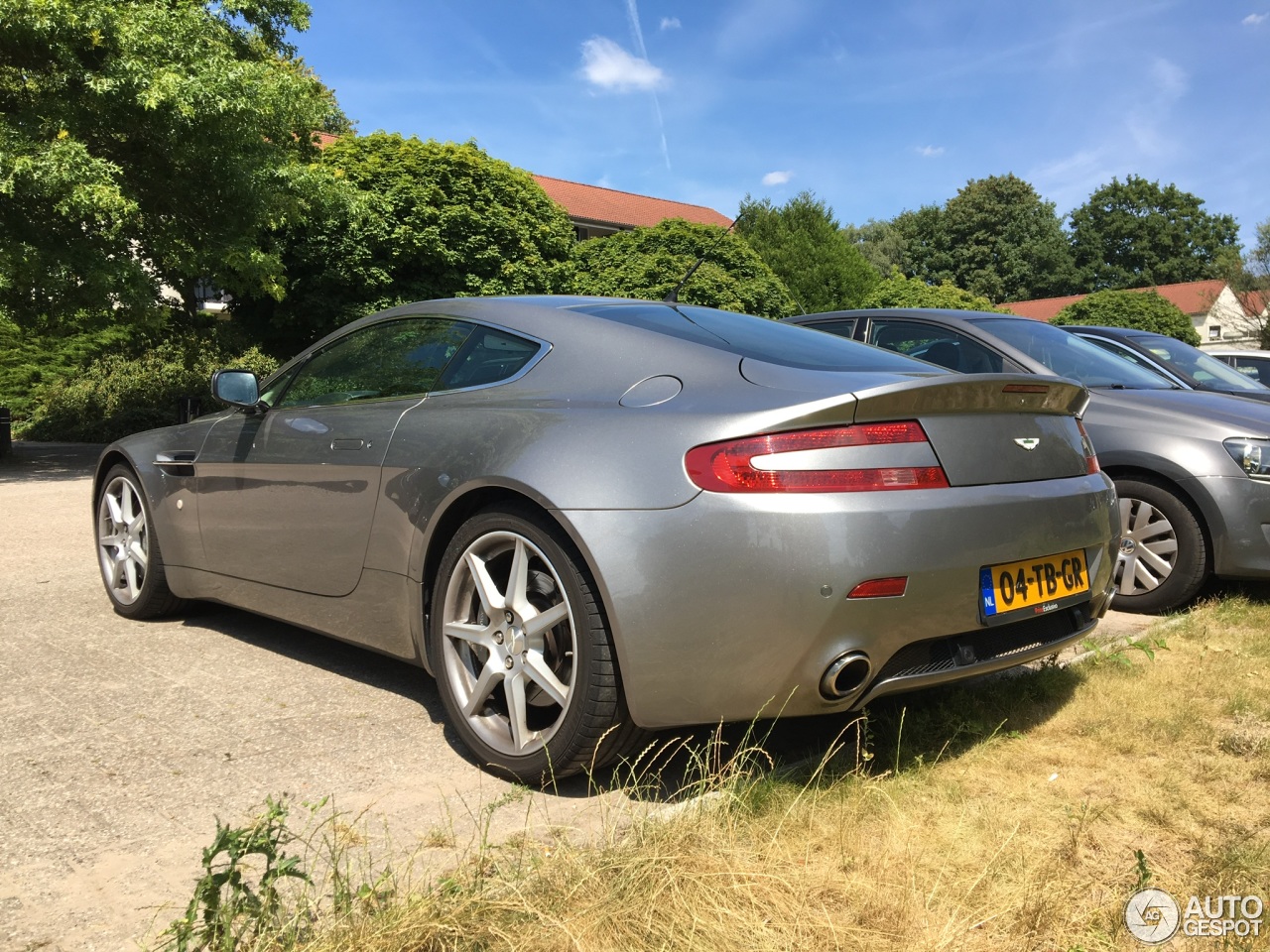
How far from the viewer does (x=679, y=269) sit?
18594mm

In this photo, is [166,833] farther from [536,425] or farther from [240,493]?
[240,493]

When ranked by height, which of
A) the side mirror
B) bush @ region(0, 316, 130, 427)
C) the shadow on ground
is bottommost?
the shadow on ground

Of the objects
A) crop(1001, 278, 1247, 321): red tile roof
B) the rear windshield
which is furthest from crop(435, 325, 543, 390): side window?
crop(1001, 278, 1247, 321): red tile roof

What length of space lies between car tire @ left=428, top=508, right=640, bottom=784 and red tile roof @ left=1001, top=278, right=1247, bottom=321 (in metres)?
58.7

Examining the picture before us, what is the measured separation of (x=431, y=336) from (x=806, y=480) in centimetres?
169

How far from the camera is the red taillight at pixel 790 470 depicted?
2.53m

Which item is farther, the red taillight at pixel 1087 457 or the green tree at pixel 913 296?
the green tree at pixel 913 296

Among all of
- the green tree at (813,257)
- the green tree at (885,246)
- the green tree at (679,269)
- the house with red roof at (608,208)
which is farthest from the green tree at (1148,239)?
the green tree at (679,269)

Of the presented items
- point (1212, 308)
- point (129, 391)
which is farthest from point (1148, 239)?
point (129, 391)

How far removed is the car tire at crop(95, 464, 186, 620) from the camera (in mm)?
4645

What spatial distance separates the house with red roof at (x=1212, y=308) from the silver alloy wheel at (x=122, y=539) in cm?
4964

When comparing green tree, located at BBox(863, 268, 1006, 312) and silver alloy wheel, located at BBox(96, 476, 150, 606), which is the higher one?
green tree, located at BBox(863, 268, 1006, 312)

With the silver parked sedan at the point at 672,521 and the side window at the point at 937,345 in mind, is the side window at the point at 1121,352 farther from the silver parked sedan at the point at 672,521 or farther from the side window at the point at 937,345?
the silver parked sedan at the point at 672,521

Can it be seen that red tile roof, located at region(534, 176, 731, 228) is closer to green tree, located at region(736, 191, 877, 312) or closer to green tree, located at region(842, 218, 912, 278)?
green tree, located at region(736, 191, 877, 312)
